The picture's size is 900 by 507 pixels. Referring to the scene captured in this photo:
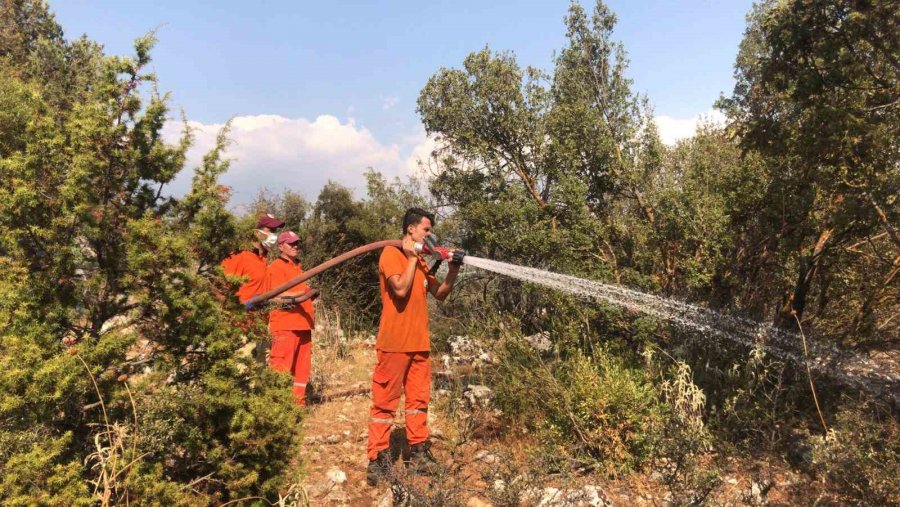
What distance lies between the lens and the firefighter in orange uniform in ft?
16.4

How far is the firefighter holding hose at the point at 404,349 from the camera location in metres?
3.89

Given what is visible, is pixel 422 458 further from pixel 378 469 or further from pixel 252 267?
pixel 252 267

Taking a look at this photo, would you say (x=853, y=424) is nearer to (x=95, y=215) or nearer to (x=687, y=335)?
(x=687, y=335)

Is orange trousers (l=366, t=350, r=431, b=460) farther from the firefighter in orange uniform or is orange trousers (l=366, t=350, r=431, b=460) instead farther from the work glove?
the firefighter in orange uniform

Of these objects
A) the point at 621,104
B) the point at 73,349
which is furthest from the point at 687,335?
the point at 73,349

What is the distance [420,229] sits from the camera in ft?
13.4

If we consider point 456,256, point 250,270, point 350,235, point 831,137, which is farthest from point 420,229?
point 350,235

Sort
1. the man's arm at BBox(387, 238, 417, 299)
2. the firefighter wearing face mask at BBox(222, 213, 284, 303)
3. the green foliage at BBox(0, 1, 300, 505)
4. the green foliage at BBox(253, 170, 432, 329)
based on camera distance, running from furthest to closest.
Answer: the green foliage at BBox(253, 170, 432, 329), the firefighter wearing face mask at BBox(222, 213, 284, 303), the man's arm at BBox(387, 238, 417, 299), the green foliage at BBox(0, 1, 300, 505)

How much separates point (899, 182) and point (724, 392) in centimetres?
197

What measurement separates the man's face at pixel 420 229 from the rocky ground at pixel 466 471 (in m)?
1.56

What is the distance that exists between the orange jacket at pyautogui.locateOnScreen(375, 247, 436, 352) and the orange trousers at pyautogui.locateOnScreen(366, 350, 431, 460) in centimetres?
8

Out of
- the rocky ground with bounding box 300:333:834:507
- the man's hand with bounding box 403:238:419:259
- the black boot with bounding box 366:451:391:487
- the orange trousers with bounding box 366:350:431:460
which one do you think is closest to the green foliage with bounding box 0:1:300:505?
the rocky ground with bounding box 300:333:834:507

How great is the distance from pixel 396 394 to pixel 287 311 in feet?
5.42

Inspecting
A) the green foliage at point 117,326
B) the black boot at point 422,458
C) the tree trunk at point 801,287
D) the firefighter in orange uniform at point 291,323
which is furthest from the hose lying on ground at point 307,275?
the tree trunk at point 801,287
